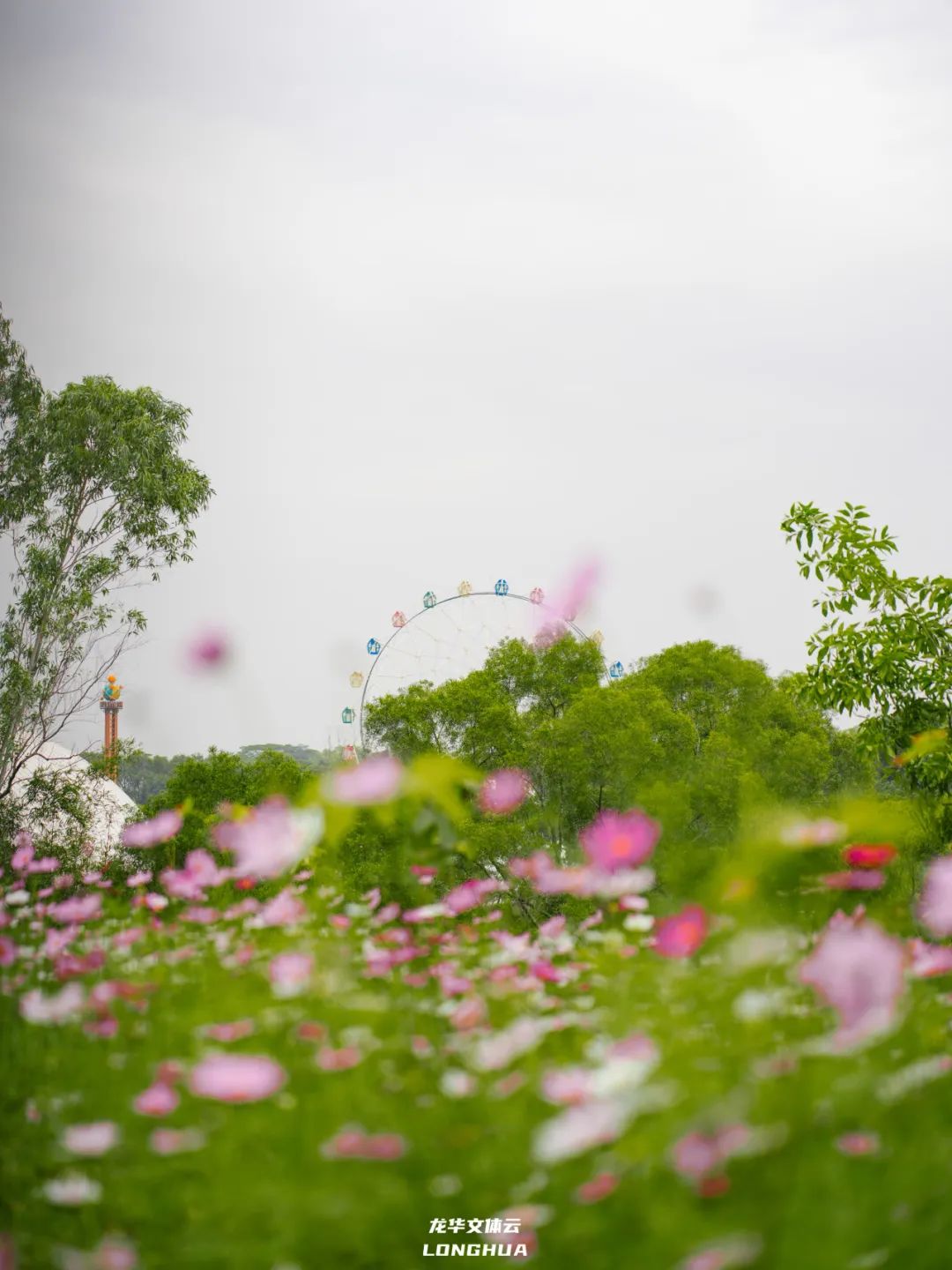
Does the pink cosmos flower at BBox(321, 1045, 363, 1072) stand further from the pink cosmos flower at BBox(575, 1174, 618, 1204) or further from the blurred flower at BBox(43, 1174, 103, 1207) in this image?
the pink cosmos flower at BBox(575, 1174, 618, 1204)

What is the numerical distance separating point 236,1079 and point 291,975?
56 cm

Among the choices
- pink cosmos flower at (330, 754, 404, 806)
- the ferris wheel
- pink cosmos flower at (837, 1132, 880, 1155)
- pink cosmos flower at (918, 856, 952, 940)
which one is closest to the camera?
pink cosmos flower at (837, 1132, 880, 1155)

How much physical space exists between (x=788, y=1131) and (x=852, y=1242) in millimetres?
141

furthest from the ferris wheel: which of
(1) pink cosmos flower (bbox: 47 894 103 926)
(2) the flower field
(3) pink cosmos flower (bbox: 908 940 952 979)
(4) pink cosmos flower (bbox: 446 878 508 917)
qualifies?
(2) the flower field

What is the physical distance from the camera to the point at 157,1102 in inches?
65.6

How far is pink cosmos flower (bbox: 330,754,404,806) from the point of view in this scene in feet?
6.14

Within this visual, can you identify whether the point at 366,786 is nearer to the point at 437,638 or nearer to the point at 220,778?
the point at 220,778

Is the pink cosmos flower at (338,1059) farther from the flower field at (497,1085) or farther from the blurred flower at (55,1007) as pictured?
the blurred flower at (55,1007)

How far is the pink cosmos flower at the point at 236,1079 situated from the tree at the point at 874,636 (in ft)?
19.0

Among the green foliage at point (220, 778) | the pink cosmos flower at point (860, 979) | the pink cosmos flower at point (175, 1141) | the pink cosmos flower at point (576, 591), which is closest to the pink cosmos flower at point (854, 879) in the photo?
the pink cosmos flower at point (860, 979)

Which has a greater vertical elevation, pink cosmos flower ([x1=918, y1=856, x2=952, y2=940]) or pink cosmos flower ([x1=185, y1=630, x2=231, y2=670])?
pink cosmos flower ([x1=185, y1=630, x2=231, y2=670])

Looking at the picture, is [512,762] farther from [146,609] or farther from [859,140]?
[859,140]

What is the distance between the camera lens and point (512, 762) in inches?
815

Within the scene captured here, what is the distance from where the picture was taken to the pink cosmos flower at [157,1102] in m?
1.66
